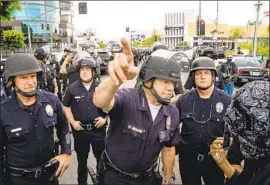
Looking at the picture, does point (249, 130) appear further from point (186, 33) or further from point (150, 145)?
point (186, 33)

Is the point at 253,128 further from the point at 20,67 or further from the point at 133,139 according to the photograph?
the point at 20,67

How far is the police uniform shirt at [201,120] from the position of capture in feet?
10.2

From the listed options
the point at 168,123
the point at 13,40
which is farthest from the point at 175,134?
the point at 13,40

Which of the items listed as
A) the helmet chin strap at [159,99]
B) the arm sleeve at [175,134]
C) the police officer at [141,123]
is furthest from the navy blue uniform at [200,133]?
the helmet chin strap at [159,99]

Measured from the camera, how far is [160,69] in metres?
2.35

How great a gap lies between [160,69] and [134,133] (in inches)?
20.7

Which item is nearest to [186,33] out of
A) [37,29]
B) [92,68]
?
[37,29]

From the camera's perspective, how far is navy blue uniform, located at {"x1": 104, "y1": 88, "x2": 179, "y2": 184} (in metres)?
2.38

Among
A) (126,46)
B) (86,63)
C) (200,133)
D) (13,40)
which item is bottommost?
(200,133)

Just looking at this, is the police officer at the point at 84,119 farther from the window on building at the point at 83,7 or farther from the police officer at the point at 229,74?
the window on building at the point at 83,7

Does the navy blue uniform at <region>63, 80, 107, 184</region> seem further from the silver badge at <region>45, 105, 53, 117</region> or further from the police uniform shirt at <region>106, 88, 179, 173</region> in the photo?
the police uniform shirt at <region>106, 88, 179, 173</region>

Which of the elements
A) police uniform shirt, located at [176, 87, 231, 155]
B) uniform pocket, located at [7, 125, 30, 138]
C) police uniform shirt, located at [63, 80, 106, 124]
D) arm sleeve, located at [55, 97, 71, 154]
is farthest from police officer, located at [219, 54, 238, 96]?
uniform pocket, located at [7, 125, 30, 138]

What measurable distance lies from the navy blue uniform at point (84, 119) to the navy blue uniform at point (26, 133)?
1.11 metres

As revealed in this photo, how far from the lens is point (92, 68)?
4312mm
